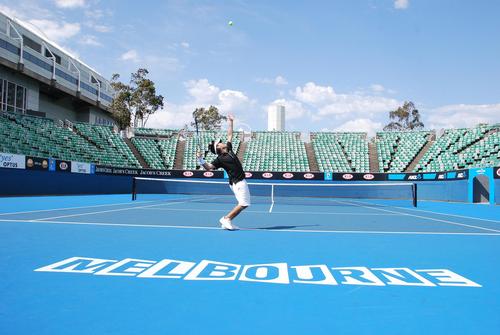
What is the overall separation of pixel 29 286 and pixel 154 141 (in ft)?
143

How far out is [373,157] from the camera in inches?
1695

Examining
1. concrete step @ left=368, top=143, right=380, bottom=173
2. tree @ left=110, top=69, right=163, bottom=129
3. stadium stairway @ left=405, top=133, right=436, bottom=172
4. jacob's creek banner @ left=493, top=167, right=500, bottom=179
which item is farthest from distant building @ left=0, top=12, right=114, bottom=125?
jacob's creek banner @ left=493, top=167, right=500, bottom=179

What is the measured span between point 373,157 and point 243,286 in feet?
135

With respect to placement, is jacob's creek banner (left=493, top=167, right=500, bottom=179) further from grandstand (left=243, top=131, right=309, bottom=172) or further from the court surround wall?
grandstand (left=243, top=131, right=309, bottom=172)

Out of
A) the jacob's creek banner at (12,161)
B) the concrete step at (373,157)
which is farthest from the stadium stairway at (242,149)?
the jacob's creek banner at (12,161)

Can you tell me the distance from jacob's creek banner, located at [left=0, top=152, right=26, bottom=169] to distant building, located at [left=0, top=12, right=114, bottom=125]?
2016 centimetres

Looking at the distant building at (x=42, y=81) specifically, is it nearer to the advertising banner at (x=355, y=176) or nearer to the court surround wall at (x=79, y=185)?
the court surround wall at (x=79, y=185)

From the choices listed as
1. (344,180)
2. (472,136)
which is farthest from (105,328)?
(472,136)

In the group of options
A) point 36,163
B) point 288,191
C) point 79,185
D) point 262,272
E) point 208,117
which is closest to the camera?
point 262,272

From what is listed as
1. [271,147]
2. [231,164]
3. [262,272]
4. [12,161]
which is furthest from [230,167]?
[271,147]

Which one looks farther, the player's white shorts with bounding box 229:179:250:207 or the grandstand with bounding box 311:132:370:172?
the grandstand with bounding box 311:132:370:172

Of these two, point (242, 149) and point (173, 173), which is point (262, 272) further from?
point (242, 149)

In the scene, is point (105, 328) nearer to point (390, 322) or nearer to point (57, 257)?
point (390, 322)

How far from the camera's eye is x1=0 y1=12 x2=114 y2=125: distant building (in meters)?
43.0
